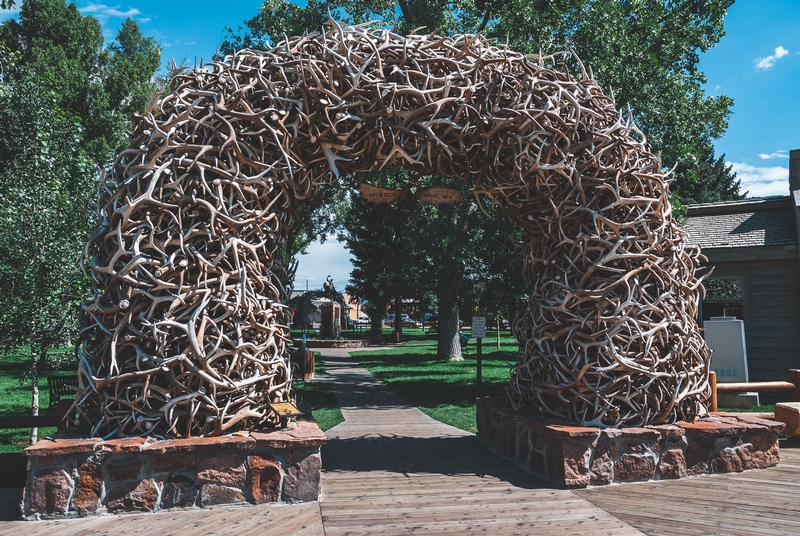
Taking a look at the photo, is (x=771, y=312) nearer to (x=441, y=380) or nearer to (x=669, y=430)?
(x=441, y=380)

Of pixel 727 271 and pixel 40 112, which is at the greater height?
pixel 40 112

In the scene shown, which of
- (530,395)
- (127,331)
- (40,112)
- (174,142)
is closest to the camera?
(127,331)

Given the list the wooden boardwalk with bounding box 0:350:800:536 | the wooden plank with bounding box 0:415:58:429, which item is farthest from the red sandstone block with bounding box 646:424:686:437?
the wooden plank with bounding box 0:415:58:429

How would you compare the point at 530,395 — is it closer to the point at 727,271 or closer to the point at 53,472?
the point at 53,472

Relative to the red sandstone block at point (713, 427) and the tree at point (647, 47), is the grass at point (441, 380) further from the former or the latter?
the tree at point (647, 47)

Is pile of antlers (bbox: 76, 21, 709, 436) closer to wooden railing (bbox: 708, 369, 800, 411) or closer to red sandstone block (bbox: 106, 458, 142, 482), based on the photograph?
red sandstone block (bbox: 106, 458, 142, 482)

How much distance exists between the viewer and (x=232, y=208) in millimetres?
4660

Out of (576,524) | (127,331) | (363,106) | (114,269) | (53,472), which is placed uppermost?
(363,106)

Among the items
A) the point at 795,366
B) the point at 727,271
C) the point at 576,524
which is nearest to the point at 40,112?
the point at 576,524

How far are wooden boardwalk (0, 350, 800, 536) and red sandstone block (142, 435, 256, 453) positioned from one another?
0.48 metres

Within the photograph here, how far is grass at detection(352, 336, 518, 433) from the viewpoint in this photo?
1024 cm

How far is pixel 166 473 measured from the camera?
425 cm

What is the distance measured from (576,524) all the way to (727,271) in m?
9.52

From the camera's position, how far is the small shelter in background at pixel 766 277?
36.2 feet
